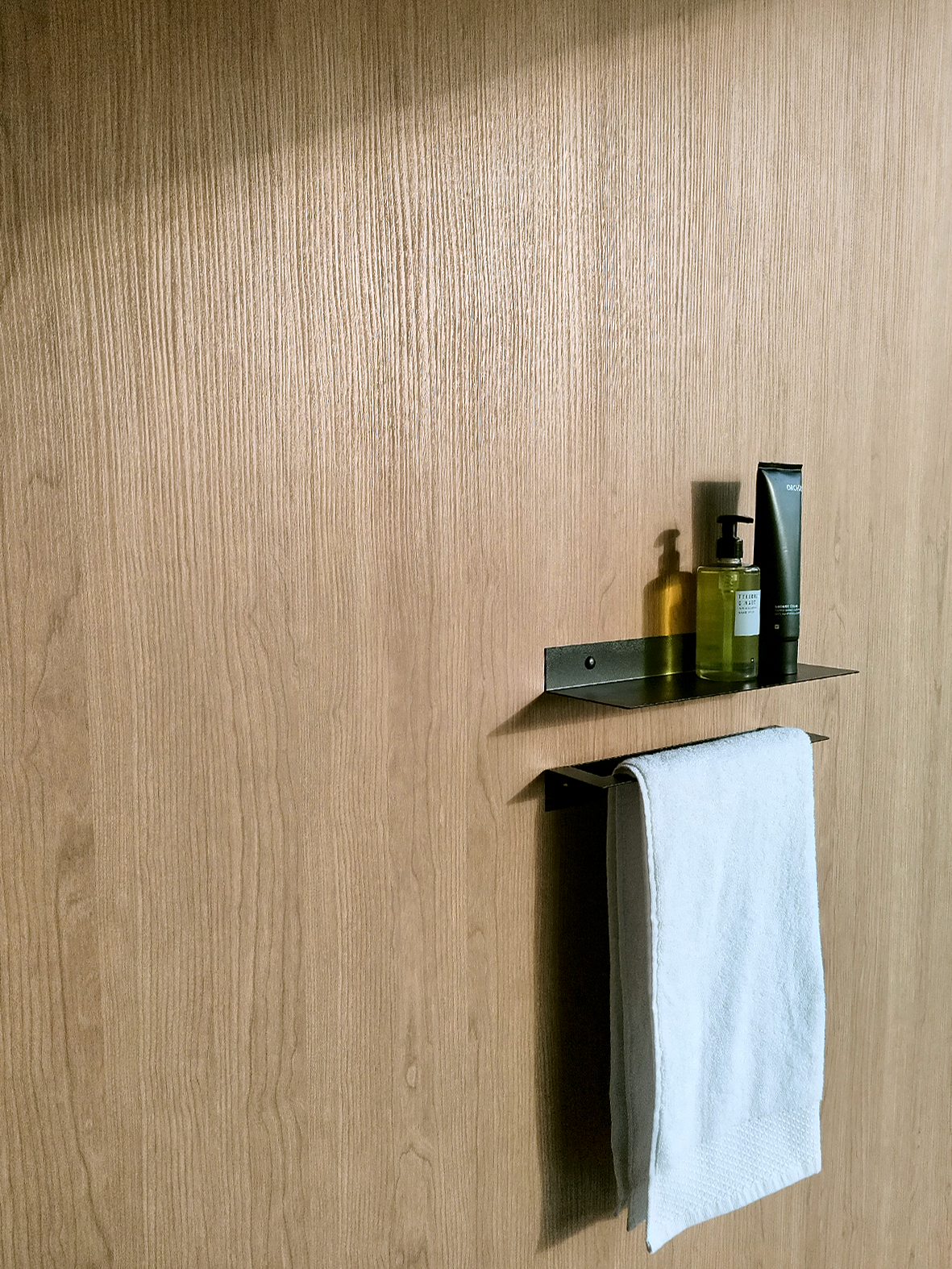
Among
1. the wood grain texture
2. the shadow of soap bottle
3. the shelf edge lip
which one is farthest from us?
the shadow of soap bottle

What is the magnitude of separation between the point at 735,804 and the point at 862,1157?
2.21ft

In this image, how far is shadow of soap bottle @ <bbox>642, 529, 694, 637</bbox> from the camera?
102cm

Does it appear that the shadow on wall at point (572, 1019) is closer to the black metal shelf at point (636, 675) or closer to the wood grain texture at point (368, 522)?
the wood grain texture at point (368, 522)

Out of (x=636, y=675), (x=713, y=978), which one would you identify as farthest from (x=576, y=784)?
(x=713, y=978)

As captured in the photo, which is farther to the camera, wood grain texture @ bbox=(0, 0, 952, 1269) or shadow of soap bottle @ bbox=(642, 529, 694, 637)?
shadow of soap bottle @ bbox=(642, 529, 694, 637)

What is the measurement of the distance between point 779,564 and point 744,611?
3.1 inches

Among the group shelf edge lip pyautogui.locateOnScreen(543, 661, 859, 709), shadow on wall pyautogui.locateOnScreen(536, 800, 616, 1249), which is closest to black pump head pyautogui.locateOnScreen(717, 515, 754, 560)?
shelf edge lip pyautogui.locateOnScreen(543, 661, 859, 709)

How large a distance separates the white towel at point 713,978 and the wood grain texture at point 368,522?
7 centimetres

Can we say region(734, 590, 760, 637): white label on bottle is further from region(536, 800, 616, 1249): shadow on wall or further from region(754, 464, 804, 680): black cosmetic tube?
region(536, 800, 616, 1249): shadow on wall

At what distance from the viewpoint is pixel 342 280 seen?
2.59 feet

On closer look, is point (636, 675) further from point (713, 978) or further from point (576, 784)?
point (713, 978)

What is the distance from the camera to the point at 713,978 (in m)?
0.99

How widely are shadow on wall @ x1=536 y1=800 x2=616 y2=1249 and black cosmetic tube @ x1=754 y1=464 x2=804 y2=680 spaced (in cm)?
24

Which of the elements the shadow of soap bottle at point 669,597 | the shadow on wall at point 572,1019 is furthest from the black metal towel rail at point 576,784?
the shadow of soap bottle at point 669,597
